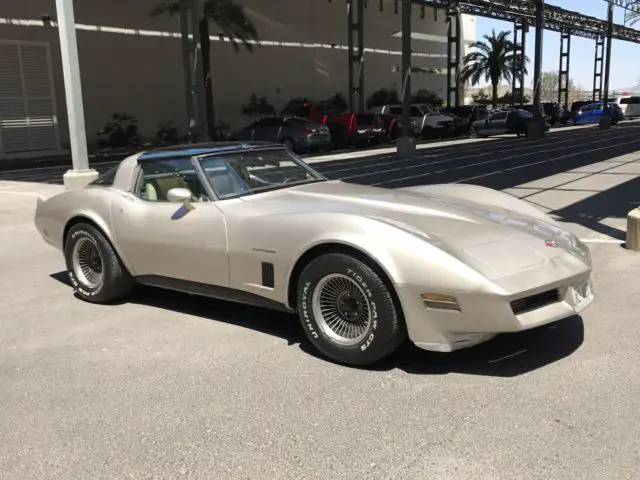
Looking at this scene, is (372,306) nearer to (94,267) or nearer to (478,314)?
(478,314)

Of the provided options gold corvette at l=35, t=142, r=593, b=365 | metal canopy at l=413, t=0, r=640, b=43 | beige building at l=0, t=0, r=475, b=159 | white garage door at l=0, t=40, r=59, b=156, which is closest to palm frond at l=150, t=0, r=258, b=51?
→ beige building at l=0, t=0, r=475, b=159

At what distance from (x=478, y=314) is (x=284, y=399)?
1.20 metres

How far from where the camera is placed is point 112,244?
550 centimetres

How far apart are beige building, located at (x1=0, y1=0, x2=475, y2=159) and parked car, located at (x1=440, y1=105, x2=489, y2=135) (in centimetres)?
826

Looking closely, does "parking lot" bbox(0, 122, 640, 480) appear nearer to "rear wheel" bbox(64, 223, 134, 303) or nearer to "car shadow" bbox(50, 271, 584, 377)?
"car shadow" bbox(50, 271, 584, 377)

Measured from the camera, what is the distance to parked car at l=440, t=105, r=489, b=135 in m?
34.4

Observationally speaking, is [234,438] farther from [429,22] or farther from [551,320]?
[429,22]

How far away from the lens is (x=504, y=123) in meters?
32.8

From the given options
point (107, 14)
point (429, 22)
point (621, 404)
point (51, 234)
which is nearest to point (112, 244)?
point (51, 234)

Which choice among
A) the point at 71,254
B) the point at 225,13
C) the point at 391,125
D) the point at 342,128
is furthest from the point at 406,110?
the point at 71,254

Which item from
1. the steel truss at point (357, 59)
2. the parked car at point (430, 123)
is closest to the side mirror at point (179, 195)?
the parked car at point (430, 123)

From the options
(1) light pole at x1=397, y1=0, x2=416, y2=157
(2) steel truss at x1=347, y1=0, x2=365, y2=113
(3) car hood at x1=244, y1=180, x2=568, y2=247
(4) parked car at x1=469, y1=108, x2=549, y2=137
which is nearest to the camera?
(3) car hood at x1=244, y1=180, x2=568, y2=247

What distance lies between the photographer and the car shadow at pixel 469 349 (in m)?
4.09

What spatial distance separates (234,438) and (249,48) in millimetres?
30189
